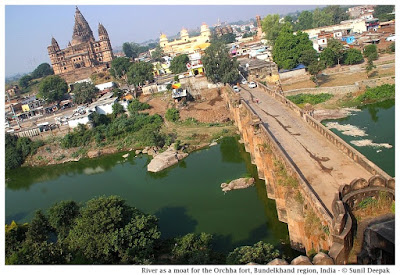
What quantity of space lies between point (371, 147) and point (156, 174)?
1425cm

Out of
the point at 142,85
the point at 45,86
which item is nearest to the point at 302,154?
the point at 142,85

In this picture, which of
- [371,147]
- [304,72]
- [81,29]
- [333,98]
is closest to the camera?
[371,147]

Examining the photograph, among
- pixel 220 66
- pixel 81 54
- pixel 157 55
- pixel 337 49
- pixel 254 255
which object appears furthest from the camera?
pixel 157 55

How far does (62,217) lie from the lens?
1562cm

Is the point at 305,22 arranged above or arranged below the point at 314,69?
above

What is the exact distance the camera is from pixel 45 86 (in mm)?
47250

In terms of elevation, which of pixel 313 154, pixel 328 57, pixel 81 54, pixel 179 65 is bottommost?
pixel 313 154

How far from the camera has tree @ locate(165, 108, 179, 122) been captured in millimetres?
34219

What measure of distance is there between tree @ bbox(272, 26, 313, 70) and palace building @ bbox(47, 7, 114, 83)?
32.1 metres

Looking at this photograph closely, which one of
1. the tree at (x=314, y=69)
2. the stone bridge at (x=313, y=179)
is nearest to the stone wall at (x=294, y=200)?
the stone bridge at (x=313, y=179)

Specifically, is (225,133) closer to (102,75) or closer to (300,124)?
(300,124)

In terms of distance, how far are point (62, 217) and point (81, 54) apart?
52513mm

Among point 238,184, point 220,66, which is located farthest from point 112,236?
point 220,66

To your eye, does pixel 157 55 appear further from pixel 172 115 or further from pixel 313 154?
pixel 313 154
